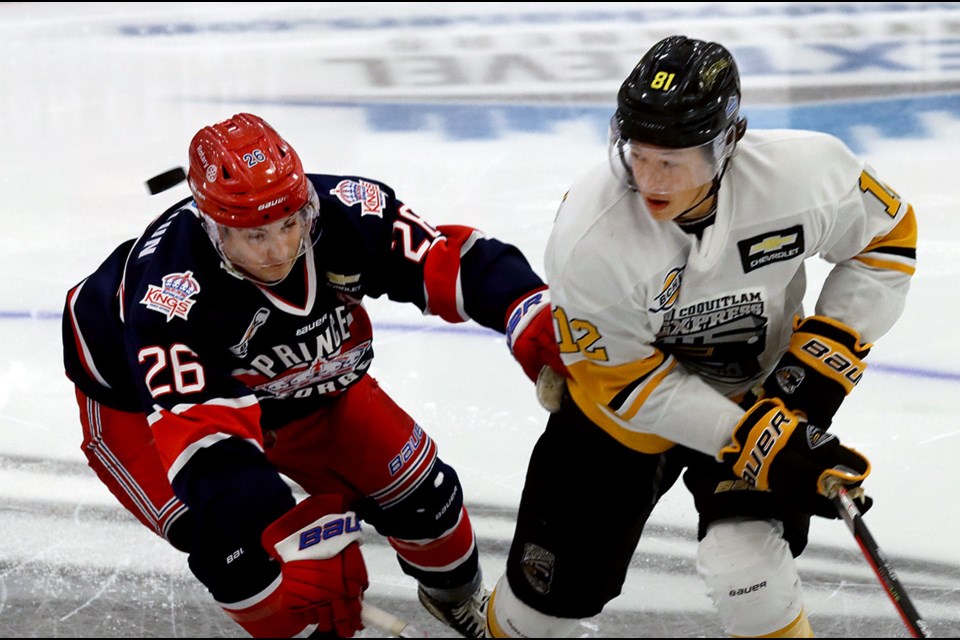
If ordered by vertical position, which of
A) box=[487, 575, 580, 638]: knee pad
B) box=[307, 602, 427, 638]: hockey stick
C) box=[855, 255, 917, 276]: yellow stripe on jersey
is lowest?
box=[487, 575, 580, 638]: knee pad

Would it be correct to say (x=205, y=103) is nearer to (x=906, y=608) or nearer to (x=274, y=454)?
(x=274, y=454)

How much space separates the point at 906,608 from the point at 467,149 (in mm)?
3019

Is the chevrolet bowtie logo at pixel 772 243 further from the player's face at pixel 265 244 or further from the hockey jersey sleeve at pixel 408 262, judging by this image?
the player's face at pixel 265 244

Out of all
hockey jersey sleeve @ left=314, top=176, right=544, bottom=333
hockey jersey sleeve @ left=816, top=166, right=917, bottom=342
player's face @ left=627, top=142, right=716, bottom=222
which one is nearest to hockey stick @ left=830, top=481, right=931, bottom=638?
hockey jersey sleeve @ left=816, top=166, right=917, bottom=342

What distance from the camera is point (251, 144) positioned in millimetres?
2508

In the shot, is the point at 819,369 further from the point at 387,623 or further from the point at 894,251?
the point at 387,623

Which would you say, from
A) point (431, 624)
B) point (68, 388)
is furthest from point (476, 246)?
point (68, 388)

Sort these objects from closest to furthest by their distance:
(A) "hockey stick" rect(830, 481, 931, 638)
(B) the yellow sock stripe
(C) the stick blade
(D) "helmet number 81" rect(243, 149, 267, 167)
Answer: (A) "hockey stick" rect(830, 481, 931, 638)
(B) the yellow sock stripe
(D) "helmet number 81" rect(243, 149, 267, 167)
(C) the stick blade

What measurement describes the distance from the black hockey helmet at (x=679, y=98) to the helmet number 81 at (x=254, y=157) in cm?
67

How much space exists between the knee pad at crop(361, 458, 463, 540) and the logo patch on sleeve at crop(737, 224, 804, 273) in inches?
35.6

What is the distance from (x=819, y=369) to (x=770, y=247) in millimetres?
238

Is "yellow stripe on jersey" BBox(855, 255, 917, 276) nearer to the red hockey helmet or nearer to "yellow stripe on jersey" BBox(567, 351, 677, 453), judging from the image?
"yellow stripe on jersey" BBox(567, 351, 677, 453)

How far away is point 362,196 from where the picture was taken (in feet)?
8.69

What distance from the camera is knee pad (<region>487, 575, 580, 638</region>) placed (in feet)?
8.63
